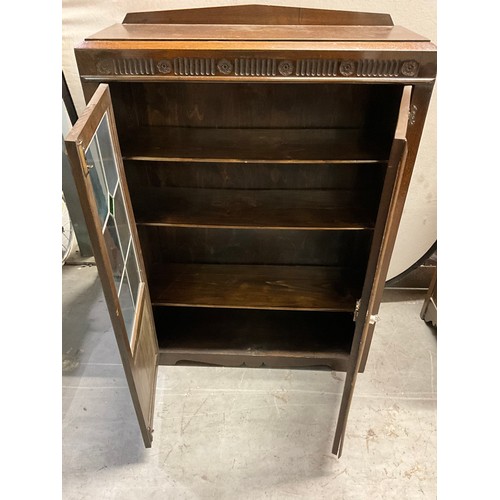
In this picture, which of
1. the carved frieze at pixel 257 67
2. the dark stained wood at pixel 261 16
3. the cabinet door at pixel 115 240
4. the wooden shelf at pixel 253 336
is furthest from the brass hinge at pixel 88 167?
the wooden shelf at pixel 253 336

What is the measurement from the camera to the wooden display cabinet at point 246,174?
3.17 feet

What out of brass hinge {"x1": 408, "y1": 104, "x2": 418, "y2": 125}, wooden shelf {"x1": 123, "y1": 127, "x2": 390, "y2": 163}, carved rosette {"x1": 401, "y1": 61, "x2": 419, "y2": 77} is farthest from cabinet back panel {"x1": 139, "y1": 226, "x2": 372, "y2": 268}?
carved rosette {"x1": 401, "y1": 61, "x2": 419, "y2": 77}

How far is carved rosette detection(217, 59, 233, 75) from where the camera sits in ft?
3.19

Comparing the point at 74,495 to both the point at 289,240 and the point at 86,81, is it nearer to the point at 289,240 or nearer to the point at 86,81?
the point at 289,240

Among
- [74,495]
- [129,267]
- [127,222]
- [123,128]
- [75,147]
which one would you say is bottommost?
[74,495]

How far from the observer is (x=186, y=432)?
4.58ft

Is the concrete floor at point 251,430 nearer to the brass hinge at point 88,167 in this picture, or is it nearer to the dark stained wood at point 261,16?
the brass hinge at point 88,167

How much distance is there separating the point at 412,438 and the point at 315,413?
0.32 meters

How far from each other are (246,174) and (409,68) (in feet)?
1.91

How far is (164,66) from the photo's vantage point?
3.22 feet

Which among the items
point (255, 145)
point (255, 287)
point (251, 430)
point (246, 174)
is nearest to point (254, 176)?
point (246, 174)

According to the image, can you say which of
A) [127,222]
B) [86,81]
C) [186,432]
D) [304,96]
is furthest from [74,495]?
[304,96]

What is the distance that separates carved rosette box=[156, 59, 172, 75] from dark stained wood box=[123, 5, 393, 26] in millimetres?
278

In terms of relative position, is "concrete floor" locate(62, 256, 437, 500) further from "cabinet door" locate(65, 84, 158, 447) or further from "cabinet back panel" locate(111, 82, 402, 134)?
"cabinet back panel" locate(111, 82, 402, 134)
